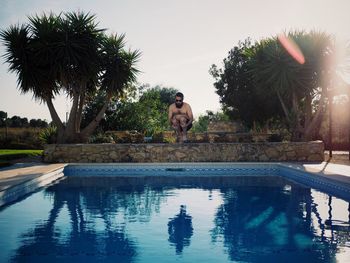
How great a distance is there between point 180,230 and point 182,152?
30.4ft

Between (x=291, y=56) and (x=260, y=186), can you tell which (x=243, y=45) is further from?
(x=260, y=186)

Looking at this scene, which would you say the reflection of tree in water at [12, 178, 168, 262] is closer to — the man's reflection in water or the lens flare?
the man's reflection in water

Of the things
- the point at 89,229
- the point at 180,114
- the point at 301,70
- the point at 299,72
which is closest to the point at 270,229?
the point at 89,229

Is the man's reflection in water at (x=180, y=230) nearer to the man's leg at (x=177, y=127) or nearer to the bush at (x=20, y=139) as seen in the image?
the man's leg at (x=177, y=127)

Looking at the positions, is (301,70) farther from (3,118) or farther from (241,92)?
(3,118)

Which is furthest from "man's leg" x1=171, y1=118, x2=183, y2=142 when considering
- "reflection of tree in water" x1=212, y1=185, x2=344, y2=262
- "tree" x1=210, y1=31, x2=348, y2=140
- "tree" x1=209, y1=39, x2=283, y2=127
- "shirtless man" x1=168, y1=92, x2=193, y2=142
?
"tree" x1=209, y1=39, x2=283, y2=127

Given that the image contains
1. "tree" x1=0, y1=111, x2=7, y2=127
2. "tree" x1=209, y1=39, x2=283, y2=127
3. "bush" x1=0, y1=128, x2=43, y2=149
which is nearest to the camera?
"tree" x1=209, y1=39, x2=283, y2=127

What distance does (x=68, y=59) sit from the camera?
15.3 m

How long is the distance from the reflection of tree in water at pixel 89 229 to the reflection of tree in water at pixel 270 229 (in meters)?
1.52

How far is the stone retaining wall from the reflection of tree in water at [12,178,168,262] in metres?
5.18

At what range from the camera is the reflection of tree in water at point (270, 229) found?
4.94 meters

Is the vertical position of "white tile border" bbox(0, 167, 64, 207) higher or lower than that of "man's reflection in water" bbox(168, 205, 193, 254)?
higher

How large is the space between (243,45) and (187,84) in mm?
5653

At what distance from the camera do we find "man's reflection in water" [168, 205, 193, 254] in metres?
5.48
